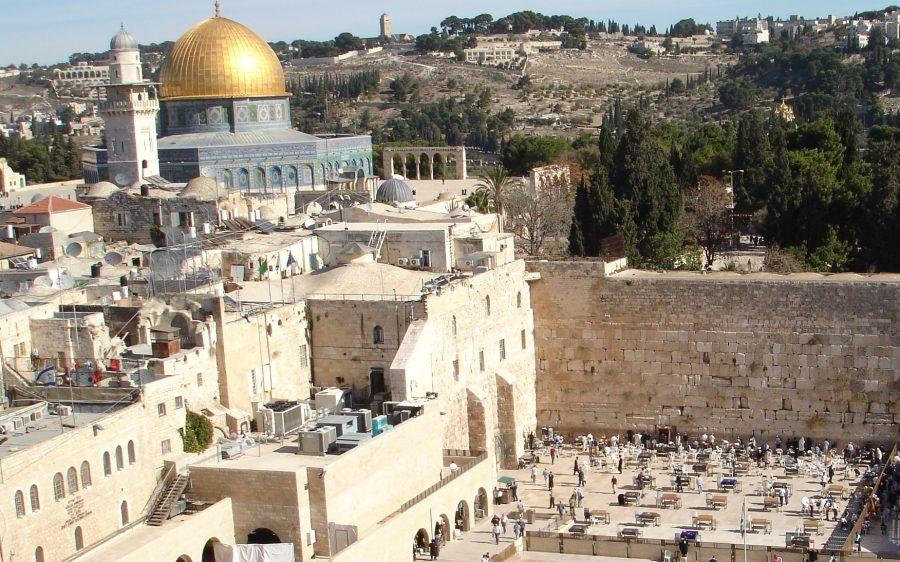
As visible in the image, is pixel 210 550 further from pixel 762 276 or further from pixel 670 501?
pixel 762 276

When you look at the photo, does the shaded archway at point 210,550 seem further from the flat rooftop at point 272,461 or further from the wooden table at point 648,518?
the wooden table at point 648,518

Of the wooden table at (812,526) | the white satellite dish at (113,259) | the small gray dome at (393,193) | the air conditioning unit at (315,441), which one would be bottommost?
the wooden table at (812,526)

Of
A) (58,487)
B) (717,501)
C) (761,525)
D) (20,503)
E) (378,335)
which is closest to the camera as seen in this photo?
(20,503)

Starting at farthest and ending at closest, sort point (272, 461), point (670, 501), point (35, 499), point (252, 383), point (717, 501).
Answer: point (670, 501)
point (717, 501)
point (252, 383)
point (272, 461)
point (35, 499)

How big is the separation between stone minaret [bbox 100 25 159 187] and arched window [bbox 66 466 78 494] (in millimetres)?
30290

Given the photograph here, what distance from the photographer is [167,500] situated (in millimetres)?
22141

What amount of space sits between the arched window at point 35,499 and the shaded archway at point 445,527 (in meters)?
8.04

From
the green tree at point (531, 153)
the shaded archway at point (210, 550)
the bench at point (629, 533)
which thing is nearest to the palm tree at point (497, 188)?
the green tree at point (531, 153)

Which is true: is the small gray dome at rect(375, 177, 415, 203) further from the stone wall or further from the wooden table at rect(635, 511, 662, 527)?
the wooden table at rect(635, 511, 662, 527)

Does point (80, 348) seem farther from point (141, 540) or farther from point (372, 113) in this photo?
point (372, 113)

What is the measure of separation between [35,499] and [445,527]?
848cm

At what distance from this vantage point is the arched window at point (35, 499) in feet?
63.8

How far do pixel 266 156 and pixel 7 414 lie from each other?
30.2 meters

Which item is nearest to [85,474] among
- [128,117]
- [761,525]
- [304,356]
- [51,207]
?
[304,356]
